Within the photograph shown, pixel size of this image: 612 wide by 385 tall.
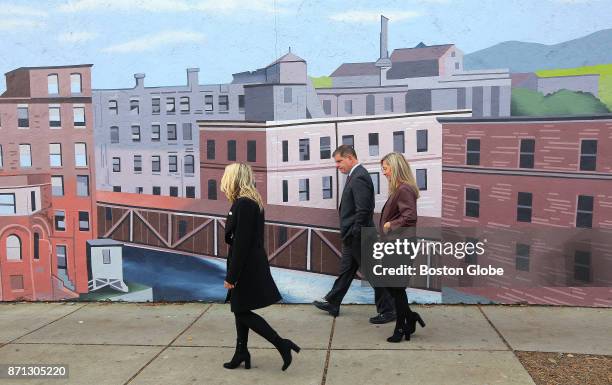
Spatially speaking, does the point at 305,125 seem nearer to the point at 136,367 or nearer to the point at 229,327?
the point at 229,327

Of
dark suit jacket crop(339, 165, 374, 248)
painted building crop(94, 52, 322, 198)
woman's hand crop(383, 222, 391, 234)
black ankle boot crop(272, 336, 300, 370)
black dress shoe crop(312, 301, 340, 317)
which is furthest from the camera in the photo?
painted building crop(94, 52, 322, 198)

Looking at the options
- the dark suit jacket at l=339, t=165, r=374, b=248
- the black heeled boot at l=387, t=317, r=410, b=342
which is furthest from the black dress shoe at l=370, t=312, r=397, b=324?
the dark suit jacket at l=339, t=165, r=374, b=248

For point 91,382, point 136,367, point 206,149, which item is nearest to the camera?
point 91,382

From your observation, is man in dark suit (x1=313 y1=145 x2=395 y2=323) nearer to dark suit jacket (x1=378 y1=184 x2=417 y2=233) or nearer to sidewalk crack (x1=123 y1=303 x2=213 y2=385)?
dark suit jacket (x1=378 y1=184 x2=417 y2=233)

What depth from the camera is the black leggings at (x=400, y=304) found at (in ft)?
18.2

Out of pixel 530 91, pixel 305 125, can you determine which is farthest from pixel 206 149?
pixel 530 91

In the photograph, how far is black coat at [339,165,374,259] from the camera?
20.5 ft

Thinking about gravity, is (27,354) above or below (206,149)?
below

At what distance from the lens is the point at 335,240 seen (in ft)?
23.4

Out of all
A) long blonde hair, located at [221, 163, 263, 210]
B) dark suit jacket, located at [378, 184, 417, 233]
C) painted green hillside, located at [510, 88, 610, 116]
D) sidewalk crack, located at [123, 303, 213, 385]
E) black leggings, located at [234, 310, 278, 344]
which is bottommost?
sidewalk crack, located at [123, 303, 213, 385]

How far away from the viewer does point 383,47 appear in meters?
7.18

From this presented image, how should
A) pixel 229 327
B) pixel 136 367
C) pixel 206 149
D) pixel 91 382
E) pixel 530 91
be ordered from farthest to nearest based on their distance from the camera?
pixel 206 149, pixel 530 91, pixel 229 327, pixel 136 367, pixel 91 382

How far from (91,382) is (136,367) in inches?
16.6

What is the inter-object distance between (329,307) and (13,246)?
12.7 feet
